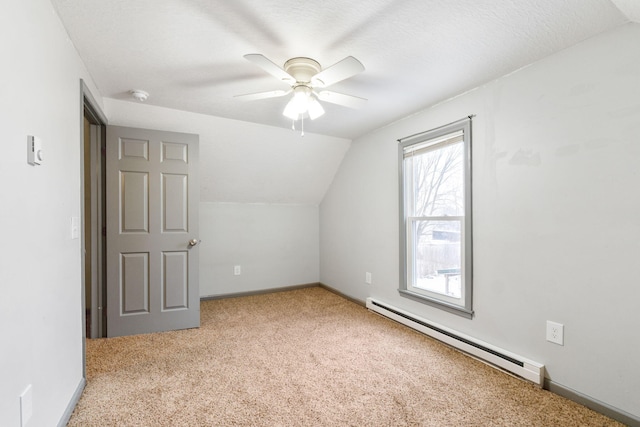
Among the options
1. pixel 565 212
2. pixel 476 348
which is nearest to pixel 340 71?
pixel 565 212

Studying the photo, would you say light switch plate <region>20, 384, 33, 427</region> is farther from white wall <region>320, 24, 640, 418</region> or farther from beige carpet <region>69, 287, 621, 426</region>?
white wall <region>320, 24, 640, 418</region>

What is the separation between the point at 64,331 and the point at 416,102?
3013 millimetres

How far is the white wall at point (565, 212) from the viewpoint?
5.44ft

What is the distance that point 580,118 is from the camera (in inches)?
72.4

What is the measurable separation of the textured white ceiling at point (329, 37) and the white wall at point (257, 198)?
1007mm

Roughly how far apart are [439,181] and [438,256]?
0.71 m

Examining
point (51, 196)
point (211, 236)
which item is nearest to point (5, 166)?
point (51, 196)

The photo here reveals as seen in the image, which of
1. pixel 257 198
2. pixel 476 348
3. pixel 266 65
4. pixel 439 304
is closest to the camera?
pixel 266 65

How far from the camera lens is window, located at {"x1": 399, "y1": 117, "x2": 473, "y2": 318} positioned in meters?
2.54

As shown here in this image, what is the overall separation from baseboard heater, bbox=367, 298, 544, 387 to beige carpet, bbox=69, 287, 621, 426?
0.06 meters

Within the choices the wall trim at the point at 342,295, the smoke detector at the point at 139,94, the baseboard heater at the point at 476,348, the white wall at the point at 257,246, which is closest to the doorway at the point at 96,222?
the smoke detector at the point at 139,94

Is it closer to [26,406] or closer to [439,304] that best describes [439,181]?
[439,304]

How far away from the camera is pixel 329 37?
1.77m

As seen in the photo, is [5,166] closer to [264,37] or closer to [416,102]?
[264,37]
